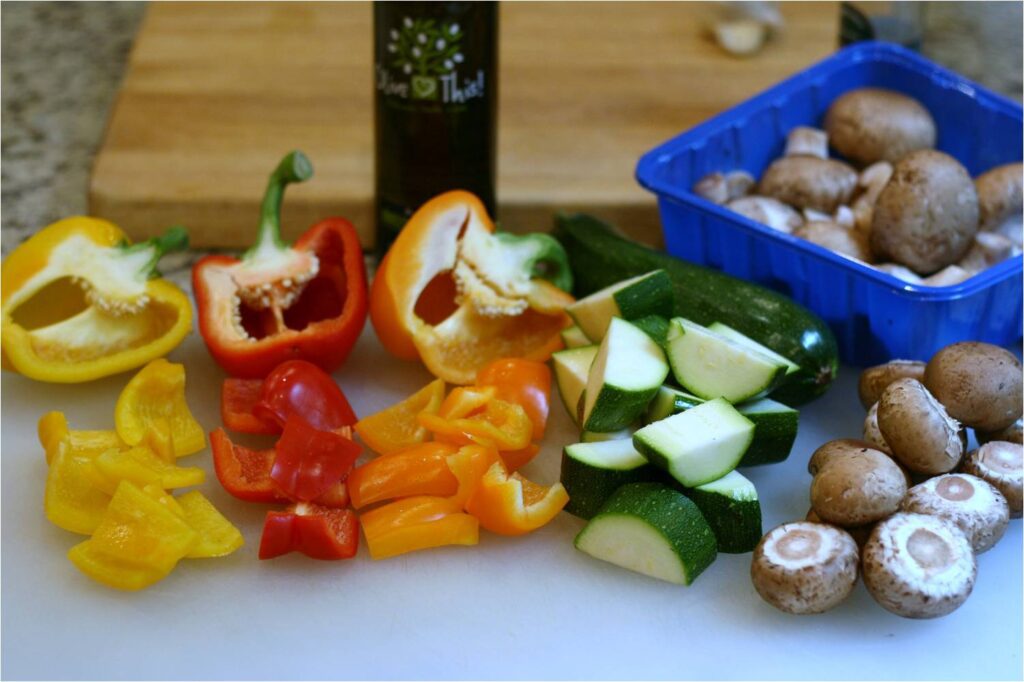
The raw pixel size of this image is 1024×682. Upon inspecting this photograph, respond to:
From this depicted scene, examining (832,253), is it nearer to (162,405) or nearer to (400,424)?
(400,424)

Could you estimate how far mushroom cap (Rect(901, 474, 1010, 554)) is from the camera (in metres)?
1.56

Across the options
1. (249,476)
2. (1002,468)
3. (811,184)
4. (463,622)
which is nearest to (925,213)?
(811,184)

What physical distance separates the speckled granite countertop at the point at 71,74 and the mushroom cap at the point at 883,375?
1137 mm

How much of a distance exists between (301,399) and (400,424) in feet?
0.45

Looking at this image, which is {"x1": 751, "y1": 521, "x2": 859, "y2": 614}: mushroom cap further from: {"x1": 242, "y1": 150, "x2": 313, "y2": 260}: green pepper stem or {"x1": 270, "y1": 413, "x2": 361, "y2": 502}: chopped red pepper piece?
{"x1": 242, "y1": 150, "x2": 313, "y2": 260}: green pepper stem

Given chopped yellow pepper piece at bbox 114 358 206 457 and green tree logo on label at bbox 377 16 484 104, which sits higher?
green tree logo on label at bbox 377 16 484 104

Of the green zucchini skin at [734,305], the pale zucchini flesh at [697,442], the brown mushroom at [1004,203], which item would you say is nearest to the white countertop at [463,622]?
the pale zucchini flesh at [697,442]

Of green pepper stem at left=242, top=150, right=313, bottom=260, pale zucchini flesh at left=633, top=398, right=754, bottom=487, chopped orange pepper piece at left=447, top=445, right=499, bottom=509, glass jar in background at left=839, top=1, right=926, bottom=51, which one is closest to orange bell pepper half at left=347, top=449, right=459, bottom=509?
chopped orange pepper piece at left=447, top=445, right=499, bottom=509

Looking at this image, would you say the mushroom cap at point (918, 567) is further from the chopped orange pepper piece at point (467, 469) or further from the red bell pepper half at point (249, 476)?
the red bell pepper half at point (249, 476)

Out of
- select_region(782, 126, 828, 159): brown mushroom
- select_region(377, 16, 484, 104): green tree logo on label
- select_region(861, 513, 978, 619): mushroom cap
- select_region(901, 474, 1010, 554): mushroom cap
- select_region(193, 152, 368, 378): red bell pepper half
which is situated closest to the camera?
select_region(861, 513, 978, 619): mushroom cap

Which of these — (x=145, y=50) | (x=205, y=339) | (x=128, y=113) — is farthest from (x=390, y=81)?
(x=145, y=50)

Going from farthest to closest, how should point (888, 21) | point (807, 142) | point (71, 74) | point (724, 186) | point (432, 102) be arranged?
point (71, 74), point (888, 21), point (807, 142), point (724, 186), point (432, 102)

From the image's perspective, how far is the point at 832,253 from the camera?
1862 millimetres

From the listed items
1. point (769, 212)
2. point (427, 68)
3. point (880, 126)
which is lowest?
point (769, 212)
